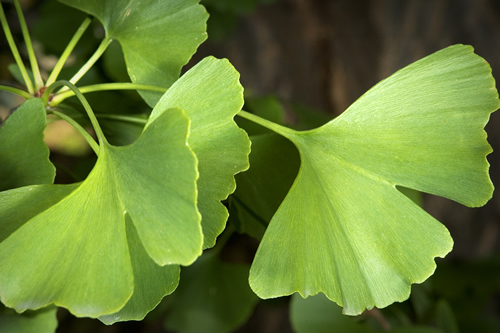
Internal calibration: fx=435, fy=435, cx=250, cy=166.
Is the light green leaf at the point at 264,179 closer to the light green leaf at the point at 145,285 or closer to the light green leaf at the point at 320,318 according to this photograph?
the light green leaf at the point at 145,285

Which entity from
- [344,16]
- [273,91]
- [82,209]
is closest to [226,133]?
[82,209]

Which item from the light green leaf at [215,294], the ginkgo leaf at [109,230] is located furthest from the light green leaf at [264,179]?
the light green leaf at [215,294]

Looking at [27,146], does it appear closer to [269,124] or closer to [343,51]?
[269,124]

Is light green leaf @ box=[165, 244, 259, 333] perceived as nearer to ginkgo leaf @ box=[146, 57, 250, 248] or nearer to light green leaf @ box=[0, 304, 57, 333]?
light green leaf @ box=[0, 304, 57, 333]

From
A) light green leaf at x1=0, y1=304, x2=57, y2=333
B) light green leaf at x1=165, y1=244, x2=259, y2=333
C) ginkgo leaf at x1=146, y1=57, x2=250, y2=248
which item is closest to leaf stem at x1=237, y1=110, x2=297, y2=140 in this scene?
ginkgo leaf at x1=146, y1=57, x2=250, y2=248

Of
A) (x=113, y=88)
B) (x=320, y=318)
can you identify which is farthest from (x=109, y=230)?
(x=320, y=318)
